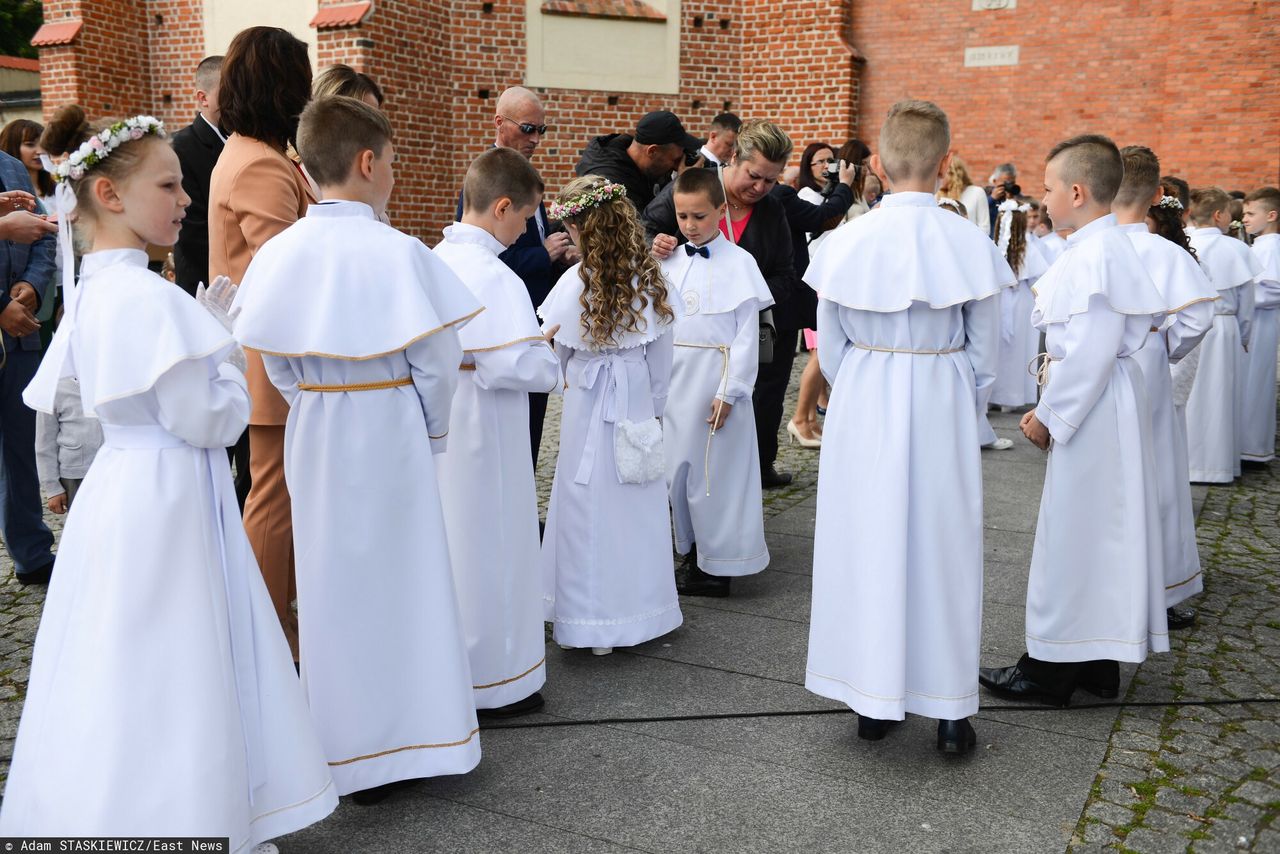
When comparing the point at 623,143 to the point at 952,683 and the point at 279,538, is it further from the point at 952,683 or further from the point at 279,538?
the point at 952,683

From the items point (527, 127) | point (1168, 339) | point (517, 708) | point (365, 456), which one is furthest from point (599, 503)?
point (1168, 339)

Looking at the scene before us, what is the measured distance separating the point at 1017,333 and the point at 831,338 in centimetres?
757

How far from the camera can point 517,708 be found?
13.1 feet

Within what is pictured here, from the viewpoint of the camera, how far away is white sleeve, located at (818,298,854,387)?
3836 millimetres

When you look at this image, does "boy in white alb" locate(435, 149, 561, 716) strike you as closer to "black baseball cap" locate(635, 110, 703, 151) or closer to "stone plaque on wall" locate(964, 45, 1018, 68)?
"black baseball cap" locate(635, 110, 703, 151)

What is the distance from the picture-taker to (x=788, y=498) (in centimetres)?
732

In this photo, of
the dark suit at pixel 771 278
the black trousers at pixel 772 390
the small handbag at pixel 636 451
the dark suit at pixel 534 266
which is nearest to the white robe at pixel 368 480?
the small handbag at pixel 636 451

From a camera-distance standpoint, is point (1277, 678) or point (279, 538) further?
point (1277, 678)

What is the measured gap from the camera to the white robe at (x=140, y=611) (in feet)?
8.54

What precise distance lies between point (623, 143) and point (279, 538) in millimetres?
3489

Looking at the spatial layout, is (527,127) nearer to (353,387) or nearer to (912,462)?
(353,387)

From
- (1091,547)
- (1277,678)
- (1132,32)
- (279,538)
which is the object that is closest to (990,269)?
(1091,547)

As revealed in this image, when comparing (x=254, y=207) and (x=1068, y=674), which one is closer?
(x=254, y=207)

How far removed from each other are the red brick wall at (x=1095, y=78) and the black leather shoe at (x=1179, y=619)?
1094 cm
